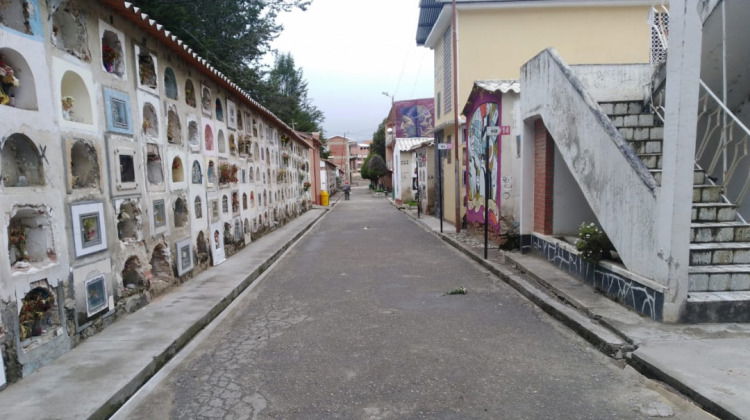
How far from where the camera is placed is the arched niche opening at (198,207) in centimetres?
824

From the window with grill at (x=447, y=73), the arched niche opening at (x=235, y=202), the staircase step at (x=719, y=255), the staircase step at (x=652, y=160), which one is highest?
the window with grill at (x=447, y=73)

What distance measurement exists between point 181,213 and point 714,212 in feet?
25.2

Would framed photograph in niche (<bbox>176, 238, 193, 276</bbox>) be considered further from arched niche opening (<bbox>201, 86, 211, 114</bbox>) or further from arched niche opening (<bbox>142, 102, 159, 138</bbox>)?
arched niche opening (<bbox>201, 86, 211, 114</bbox>)

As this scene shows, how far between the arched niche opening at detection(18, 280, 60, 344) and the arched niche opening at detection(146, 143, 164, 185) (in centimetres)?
262

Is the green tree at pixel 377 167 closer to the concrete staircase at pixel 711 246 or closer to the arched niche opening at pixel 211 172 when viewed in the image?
the arched niche opening at pixel 211 172

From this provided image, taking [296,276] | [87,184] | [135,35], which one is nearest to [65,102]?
[87,184]

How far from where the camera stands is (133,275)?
6199 millimetres

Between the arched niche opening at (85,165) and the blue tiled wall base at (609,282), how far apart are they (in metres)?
6.15

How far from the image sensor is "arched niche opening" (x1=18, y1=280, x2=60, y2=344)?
13.2ft

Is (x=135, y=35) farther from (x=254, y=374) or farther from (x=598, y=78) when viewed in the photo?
(x=598, y=78)

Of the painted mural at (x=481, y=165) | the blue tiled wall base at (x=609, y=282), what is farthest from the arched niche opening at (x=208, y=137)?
the blue tiled wall base at (x=609, y=282)

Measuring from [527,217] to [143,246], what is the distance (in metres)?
6.75

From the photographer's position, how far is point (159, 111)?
7020 millimetres

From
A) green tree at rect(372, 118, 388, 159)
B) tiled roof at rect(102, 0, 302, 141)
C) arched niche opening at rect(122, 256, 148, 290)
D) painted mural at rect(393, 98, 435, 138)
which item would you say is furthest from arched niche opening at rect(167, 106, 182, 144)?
green tree at rect(372, 118, 388, 159)
